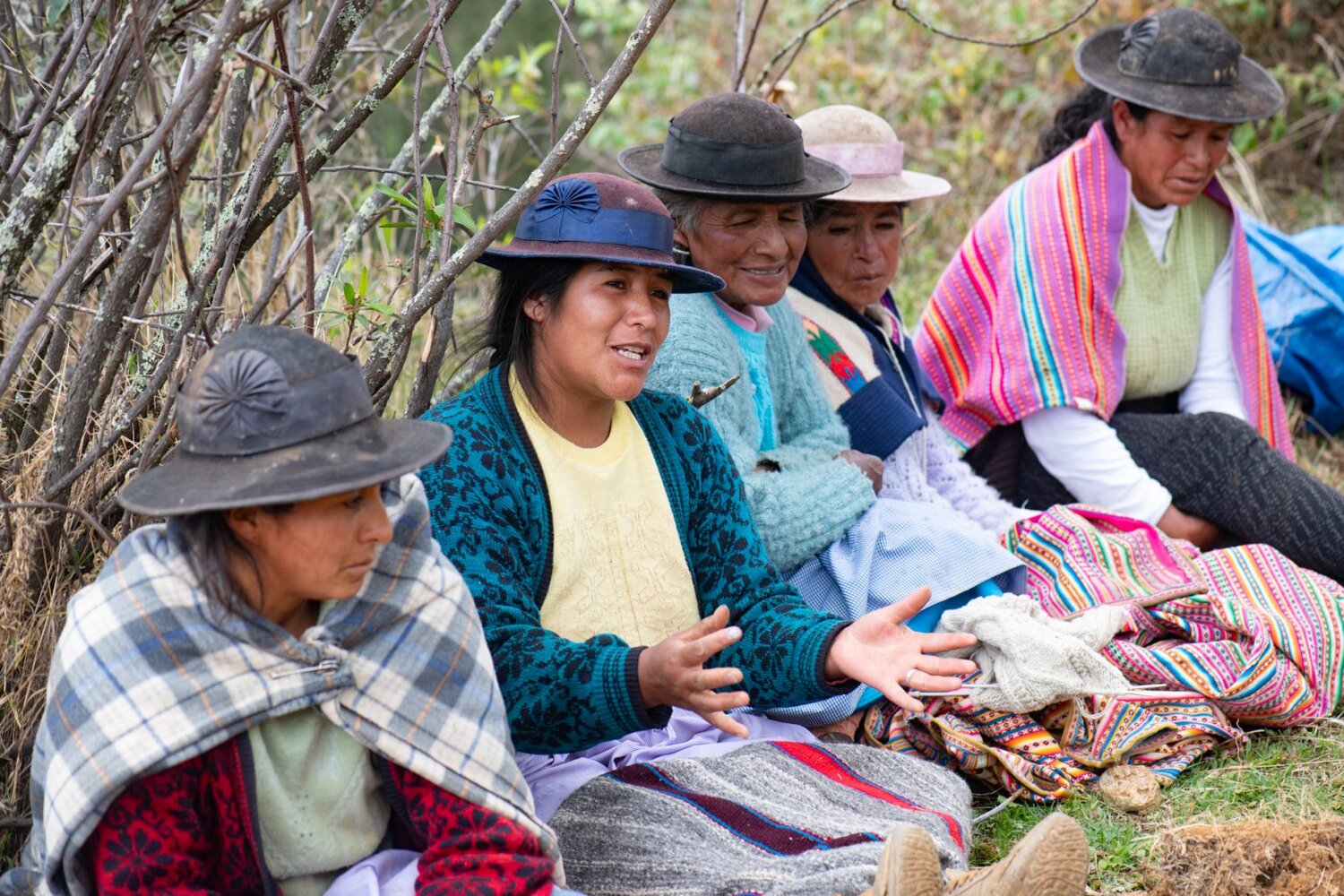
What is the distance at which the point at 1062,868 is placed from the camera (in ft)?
7.41

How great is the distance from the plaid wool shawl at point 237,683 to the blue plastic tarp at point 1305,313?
12.6 feet

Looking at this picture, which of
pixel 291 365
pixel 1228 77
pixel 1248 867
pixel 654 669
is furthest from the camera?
pixel 1228 77

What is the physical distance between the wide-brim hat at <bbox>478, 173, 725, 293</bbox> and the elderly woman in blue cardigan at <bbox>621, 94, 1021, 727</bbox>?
0.50 m

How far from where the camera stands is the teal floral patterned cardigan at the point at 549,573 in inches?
101

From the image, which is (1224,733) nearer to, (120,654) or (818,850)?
(818,850)

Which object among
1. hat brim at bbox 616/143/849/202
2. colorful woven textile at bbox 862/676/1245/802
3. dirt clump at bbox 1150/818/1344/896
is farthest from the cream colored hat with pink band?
dirt clump at bbox 1150/818/1344/896

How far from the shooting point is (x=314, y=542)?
206cm

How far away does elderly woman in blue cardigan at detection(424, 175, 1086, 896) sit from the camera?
251cm

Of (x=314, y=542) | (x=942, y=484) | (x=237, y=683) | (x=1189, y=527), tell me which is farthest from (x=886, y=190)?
(x=237, y=683)

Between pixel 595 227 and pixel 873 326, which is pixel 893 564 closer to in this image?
pixel 873 326

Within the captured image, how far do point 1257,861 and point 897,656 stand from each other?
2.58 feet

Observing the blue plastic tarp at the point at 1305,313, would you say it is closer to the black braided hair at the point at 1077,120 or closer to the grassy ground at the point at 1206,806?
the black braided hair at the point at 1077,120

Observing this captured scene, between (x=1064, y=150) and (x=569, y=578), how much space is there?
2.66m

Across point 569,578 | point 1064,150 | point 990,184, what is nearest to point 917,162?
point 990,184
